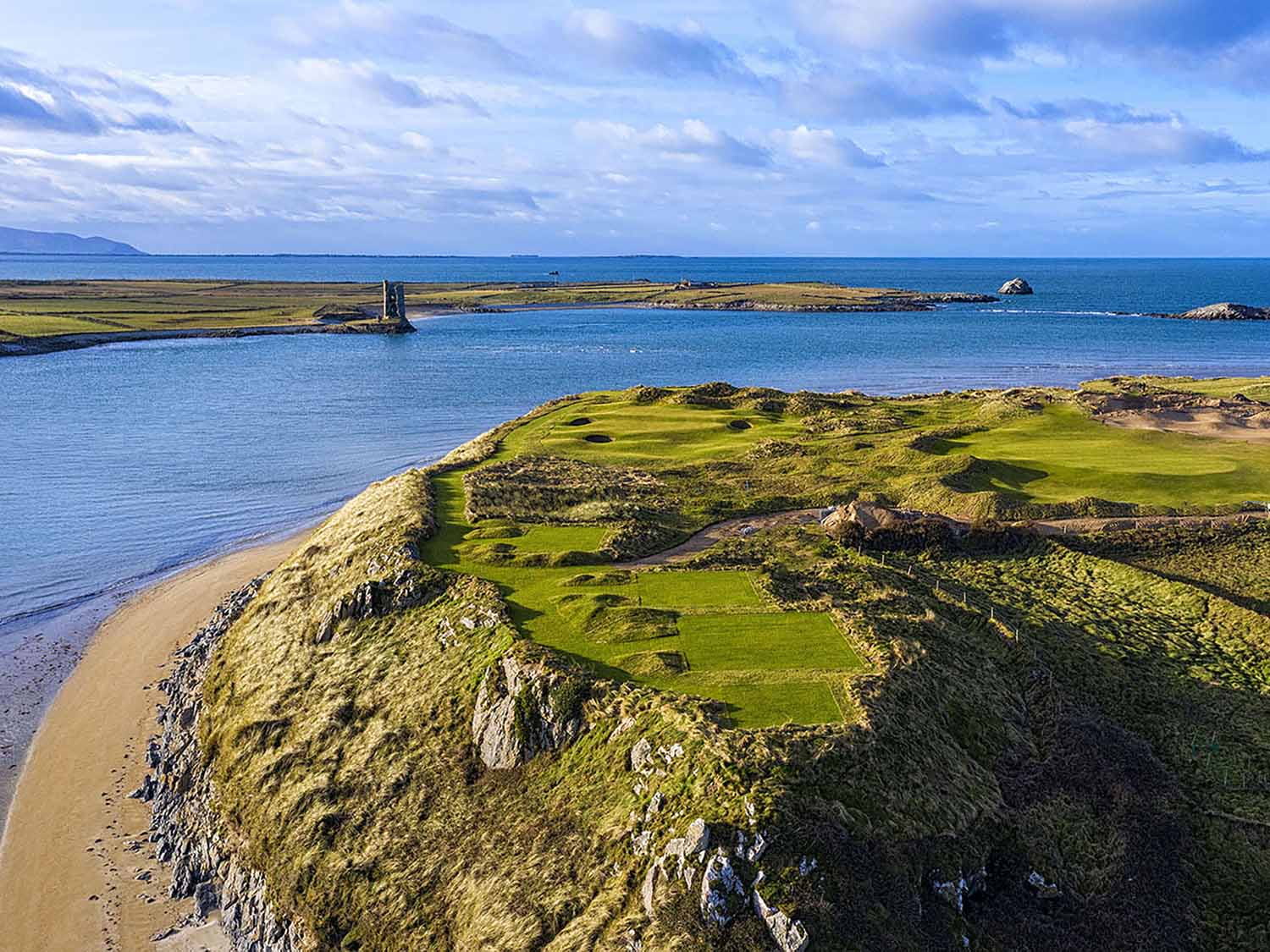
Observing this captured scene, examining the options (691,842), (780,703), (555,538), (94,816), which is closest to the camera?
(691,842)

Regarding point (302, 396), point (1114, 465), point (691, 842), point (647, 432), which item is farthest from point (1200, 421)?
point (302, 396)

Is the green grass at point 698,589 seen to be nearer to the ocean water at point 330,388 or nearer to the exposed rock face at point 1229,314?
the ocean water at point 330,388

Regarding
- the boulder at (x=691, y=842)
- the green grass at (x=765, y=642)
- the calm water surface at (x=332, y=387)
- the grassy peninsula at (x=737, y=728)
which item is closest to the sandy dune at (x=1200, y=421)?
the grassy peninsula at (x=737, y=728)

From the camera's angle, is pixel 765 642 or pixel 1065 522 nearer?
pixel 765 642

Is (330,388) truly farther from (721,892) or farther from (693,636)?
(721,892)

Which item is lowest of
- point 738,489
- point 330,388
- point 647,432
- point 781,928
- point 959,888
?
point 959,888

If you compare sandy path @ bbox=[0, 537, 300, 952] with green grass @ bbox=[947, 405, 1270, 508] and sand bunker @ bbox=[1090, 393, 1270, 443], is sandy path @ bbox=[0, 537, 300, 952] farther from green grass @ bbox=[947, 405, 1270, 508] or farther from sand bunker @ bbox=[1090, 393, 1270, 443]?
sand bunker @ bbox=[1090, 393, 1270, 443]

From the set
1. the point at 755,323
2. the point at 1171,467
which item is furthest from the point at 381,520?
the point at 755,323

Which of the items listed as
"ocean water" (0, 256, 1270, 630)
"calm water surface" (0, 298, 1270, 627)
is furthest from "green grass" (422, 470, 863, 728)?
"ocean water" (0, 256, 1270, 630)

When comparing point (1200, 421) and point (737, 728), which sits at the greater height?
point (1200, 421)
